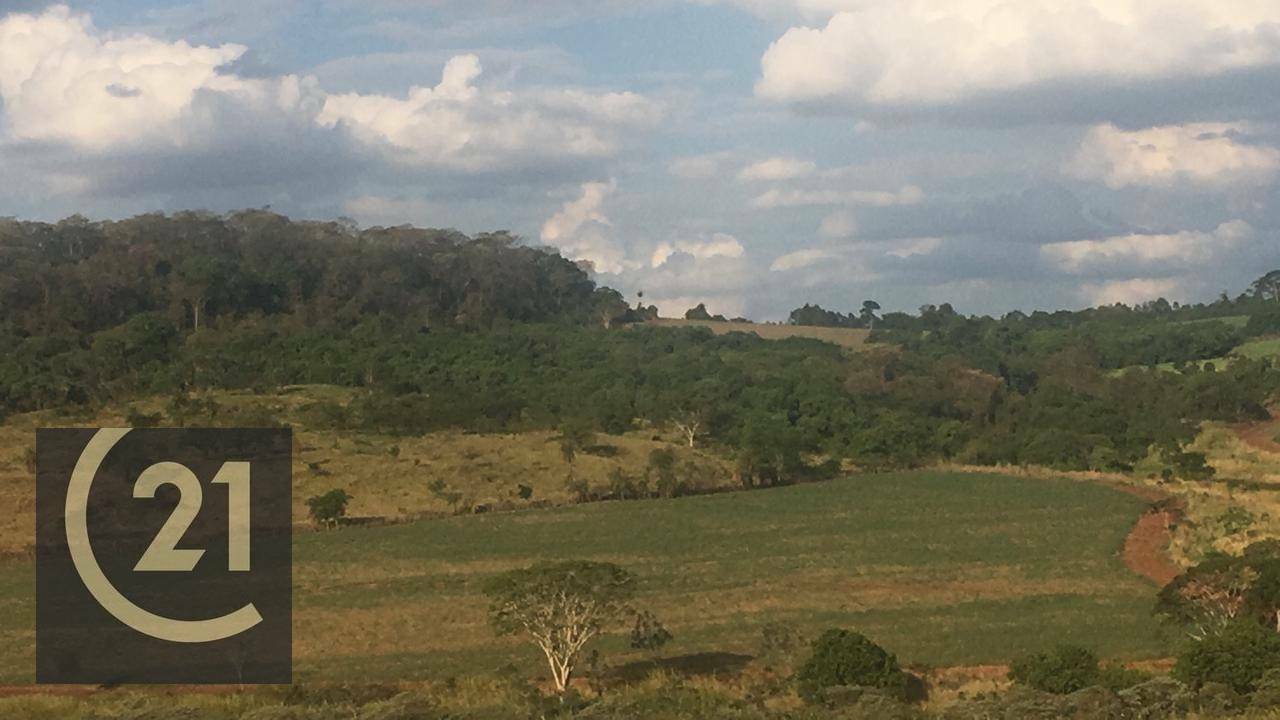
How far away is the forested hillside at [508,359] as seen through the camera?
107 meters

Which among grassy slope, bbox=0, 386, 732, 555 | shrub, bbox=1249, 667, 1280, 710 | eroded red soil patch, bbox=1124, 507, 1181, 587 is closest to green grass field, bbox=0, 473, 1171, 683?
eroded red soil patch, bbox=1124, 507, 1181, 587

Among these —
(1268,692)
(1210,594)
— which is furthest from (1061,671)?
(1210,594)

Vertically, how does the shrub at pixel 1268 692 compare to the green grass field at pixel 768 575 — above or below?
above

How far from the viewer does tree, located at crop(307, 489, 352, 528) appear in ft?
243

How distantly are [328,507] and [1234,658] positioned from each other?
52214 millimetres

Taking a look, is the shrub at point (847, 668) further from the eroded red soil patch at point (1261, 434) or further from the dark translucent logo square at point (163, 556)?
the eroded red soil patch at point (1261, 434)

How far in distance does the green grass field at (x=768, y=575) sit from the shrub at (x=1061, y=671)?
220 inches

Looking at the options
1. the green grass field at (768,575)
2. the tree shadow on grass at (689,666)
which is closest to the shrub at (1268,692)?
the green grass field at (768,575)

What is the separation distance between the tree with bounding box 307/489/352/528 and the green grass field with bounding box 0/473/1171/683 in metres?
2.11

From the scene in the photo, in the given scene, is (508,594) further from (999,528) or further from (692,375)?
(692,375)

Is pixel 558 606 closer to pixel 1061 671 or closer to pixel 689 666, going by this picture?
pixel 689 666

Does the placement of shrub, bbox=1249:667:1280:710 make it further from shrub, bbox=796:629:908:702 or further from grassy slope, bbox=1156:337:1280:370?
grassy slope, bbox=1156:337:1280:370

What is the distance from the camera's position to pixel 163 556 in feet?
216

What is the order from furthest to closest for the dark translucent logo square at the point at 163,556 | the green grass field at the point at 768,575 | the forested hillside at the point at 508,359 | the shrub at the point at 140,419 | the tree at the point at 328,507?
the forested hillside at the point at 508,359 < the shrub at the point at 140,419 < the tree at the point at 328,507 < the green grass field at the point at 768,575 < the dark translucent logo square at the point at 163,556
